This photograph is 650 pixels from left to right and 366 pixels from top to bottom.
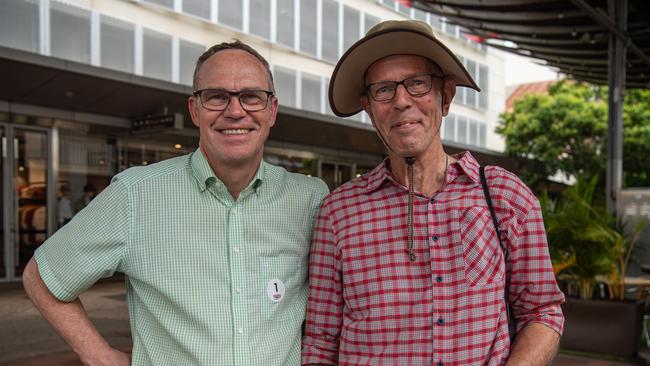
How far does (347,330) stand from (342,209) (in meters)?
0.39

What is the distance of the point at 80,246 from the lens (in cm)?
196

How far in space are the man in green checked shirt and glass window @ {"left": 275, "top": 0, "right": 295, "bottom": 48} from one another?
1707 centimetres

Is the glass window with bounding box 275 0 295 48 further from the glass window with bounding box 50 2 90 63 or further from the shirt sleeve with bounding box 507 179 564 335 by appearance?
the shirt sleeve with bounding box 507 179 564 335

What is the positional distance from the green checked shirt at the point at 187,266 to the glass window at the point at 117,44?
12762mm

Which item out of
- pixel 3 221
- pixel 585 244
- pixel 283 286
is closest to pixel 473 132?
pixel 3 221

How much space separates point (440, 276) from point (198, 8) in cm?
1563

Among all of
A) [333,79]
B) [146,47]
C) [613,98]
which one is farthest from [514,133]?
[333,79]

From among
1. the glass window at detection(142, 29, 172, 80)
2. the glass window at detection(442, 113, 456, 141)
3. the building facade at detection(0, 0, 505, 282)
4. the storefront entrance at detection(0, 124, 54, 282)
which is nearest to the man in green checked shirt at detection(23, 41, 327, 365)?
the building facade at detection(0, 0, 505, 282)

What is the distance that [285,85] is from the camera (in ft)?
63.3

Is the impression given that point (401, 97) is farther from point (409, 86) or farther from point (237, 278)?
point (237, 278)

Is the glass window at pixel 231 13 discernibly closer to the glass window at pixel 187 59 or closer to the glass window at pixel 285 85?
the glass window at pixel 187 59

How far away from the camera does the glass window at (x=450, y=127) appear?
28.2m

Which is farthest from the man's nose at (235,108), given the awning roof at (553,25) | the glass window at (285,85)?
the glass window at (285,85)

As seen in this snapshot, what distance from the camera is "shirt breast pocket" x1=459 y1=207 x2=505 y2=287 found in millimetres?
1861
